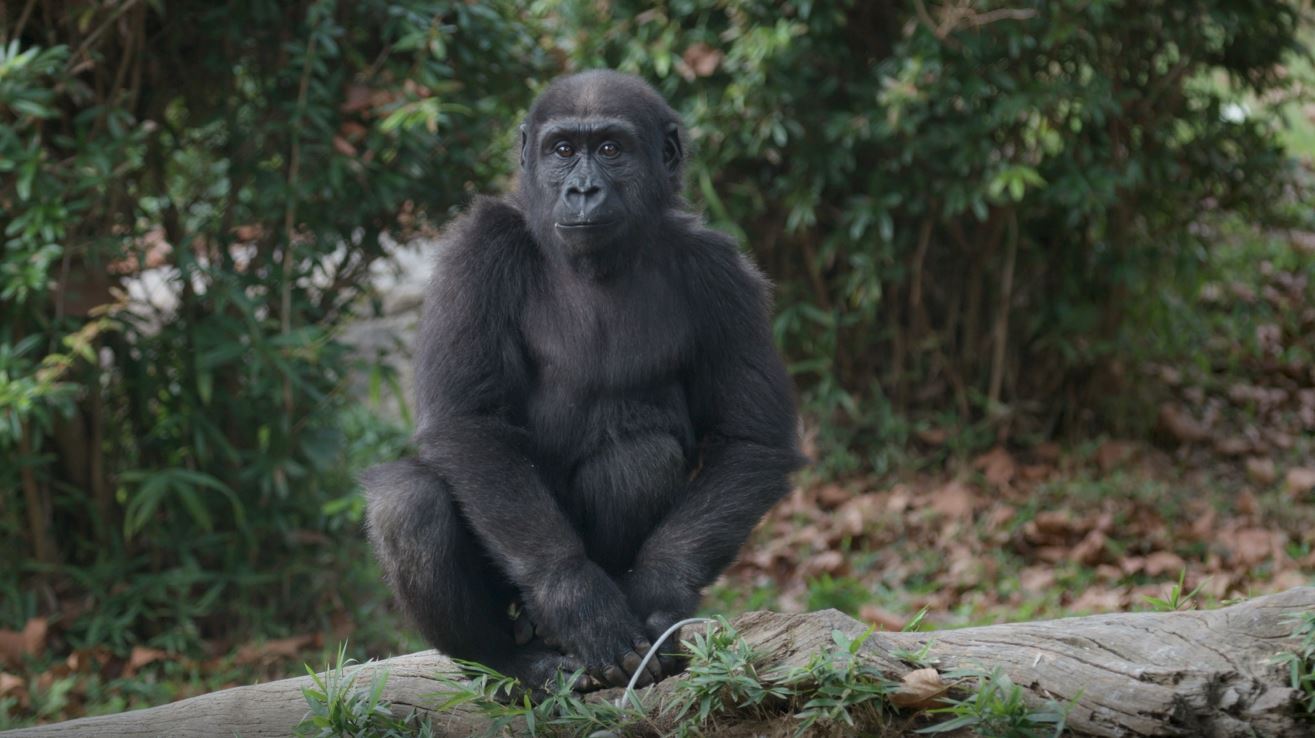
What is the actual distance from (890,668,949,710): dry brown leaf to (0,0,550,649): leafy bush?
3.71 m

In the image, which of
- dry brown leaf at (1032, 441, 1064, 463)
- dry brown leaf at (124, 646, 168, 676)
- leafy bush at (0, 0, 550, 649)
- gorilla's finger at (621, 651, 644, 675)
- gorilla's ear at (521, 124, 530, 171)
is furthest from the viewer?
dry brown leaf at (1032, 441, 1064, 463)

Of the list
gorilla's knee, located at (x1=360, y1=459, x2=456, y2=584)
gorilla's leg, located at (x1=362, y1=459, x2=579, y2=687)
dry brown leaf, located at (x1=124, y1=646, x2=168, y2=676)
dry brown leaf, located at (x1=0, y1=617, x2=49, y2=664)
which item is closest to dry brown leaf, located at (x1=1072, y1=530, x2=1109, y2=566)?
gorilla's leg, located at (x1=362, y1=459, x2=579, y2=687)

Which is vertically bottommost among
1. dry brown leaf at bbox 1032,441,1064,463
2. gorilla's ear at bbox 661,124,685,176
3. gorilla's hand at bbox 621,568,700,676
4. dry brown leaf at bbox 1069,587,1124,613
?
dry brown leaf at bbox 1069,587,1124,613

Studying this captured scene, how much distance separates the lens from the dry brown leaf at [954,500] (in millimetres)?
8375

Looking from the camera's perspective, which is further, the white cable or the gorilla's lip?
the gorilla's lip

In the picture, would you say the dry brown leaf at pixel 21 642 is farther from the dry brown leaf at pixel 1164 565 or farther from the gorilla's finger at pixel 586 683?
the dry brown leaf at pixel 1164 565

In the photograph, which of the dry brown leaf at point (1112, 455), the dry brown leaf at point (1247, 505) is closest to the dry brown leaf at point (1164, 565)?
the dry brown leaf at point (1247, 505)

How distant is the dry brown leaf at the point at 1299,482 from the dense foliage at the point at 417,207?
4.22ft

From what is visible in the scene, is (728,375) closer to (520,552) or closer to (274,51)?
(520,552)

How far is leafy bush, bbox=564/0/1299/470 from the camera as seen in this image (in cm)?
797

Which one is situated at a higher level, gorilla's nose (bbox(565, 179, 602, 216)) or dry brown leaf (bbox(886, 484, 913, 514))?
gorilla's nose (bbox(565, 179, 602, 216))

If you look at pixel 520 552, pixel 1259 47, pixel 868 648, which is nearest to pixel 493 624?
pixel 520 552

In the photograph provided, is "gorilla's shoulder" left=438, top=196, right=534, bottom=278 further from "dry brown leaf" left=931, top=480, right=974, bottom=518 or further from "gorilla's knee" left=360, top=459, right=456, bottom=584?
"dry brown leaf" left=931, top=480, right=974, bottom=518

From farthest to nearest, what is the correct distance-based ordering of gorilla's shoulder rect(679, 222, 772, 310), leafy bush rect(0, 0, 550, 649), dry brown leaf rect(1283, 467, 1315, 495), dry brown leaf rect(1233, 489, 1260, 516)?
dry brown leaf rect(1283, 467, 1315, 495) → dry brown leaf rect(1233, 489, 1260, 516) → leafy bush rect(0, 0, 550, 649) → gorilla's shoulder rect(679, 222, 772, 310)
